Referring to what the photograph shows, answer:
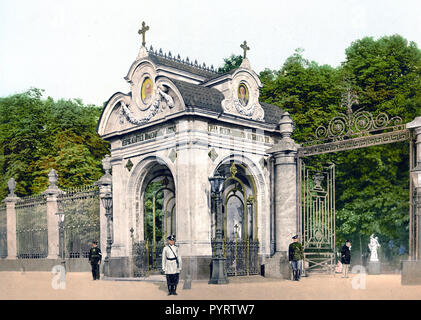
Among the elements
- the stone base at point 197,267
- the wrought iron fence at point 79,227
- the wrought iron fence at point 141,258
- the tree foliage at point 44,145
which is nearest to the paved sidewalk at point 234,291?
the stone base at point 197,267

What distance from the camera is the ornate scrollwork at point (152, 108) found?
16.3 metres

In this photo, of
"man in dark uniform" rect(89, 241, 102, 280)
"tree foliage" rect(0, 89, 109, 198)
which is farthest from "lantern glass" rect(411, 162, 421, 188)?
"tree foliage" rect(0, 89, 109, 198)

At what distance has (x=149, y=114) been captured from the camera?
17.1 metres

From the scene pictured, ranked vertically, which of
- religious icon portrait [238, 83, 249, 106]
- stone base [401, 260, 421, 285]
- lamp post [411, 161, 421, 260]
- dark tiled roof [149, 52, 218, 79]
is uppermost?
dark tiled roof [149, 52, 218, 79]

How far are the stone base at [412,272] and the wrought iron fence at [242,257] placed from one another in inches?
212

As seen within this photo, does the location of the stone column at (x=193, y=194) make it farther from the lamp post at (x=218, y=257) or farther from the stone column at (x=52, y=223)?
the stone column at (x=52, y=223)

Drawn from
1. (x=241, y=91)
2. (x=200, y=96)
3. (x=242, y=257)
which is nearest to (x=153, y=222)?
(x=242, y=257)

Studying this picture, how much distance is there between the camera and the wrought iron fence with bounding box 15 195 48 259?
24672 millimetres

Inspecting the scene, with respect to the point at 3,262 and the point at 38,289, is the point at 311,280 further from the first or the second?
the point at 3,262

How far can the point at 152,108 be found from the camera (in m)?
16.9

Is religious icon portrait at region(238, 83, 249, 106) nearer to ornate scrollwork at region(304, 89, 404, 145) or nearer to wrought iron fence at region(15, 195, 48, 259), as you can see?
ornate scrollwork at region(304, 89, 404, 145)

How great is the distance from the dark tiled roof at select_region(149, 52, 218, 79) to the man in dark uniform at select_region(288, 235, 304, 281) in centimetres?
681

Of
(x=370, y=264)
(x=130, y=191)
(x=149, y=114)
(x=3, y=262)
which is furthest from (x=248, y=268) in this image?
(x=3, y=262)

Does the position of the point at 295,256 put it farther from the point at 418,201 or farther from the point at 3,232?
the point at 3,232
